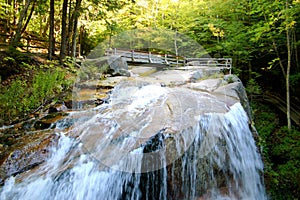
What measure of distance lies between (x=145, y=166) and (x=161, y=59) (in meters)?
12.2

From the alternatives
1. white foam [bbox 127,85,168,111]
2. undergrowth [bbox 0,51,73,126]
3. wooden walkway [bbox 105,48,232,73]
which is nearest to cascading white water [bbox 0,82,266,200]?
white foam [bbox 127,85,168,111]

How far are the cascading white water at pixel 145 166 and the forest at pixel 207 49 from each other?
1.78 m

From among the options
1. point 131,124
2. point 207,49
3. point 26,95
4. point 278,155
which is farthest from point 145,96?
point 207,49

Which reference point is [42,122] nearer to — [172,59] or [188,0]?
[172,59]

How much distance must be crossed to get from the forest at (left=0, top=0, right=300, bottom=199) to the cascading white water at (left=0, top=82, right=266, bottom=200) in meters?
1.78

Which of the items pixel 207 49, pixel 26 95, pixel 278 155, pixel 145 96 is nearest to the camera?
pixel 26 95

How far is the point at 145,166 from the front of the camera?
156 inches

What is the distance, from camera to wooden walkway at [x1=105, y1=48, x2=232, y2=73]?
13234 mm

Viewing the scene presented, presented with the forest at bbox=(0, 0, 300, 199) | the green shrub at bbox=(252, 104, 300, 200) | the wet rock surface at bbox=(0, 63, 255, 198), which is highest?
the forest at bbox=(0, 0, 300, 199)

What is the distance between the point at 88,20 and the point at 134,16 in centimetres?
521

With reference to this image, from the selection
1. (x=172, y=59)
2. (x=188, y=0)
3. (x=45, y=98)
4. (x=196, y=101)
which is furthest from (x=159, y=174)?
(x=188, y=0)

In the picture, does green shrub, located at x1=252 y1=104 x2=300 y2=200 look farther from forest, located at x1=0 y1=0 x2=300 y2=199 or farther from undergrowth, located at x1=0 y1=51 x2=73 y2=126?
undergrowth, located at x1=0 y1=51 x2=73 y2=126

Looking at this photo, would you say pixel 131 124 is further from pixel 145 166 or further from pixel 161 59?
pixel 161 59

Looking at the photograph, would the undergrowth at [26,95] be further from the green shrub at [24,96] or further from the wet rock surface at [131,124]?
the wet rock surface at [131,124]
